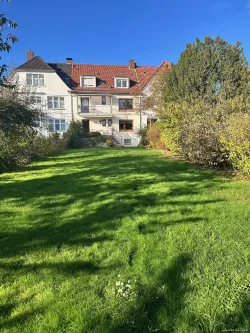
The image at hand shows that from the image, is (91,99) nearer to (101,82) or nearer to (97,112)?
(97,112)

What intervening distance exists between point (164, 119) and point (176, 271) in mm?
10837

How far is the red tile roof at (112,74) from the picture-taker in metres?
31.2

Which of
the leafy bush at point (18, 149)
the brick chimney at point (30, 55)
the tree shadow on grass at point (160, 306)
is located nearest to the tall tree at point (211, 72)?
the leafy bush at point (18, 149)

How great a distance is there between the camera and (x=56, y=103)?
30844 mm

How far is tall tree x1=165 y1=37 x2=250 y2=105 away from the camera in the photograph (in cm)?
1309

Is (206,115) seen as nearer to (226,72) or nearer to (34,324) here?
(226,72)

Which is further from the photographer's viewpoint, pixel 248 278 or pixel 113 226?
pixel 113 226

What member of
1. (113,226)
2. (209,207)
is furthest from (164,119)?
(113,226)

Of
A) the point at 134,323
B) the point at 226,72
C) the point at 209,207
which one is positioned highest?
the point at 226,72

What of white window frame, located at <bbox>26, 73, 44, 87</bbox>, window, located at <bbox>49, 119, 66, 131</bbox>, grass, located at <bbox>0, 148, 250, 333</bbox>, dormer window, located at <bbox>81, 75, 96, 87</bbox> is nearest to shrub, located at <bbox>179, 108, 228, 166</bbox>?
grass, located at <bbox>0, 148, 250, 333</bbox>

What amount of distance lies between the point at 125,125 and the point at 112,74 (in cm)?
745

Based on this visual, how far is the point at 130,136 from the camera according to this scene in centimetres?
3198

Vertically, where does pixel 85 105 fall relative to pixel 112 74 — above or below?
below

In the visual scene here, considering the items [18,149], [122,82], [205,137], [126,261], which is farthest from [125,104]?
[126,261]
